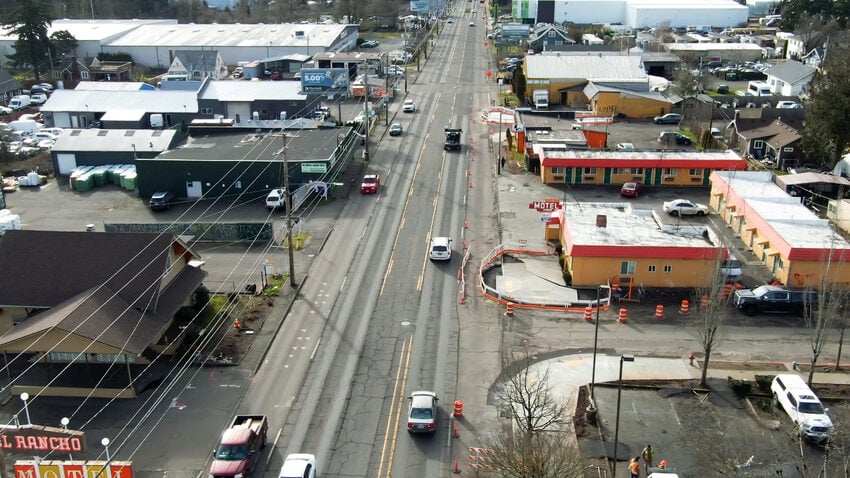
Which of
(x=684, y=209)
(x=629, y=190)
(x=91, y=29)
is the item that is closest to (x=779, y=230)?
(x=684, y=209)

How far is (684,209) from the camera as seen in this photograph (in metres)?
48.9

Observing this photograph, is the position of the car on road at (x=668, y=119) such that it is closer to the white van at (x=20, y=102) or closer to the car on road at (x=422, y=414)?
the car on road at (x=422, y=414)

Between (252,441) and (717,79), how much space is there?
313ft

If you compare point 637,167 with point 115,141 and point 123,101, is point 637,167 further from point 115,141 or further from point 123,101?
point 123,101

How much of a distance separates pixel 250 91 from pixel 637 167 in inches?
1666

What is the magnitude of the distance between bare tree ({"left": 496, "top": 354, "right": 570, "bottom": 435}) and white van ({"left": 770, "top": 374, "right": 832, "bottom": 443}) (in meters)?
8.12

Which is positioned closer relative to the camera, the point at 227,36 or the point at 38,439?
the point at 38,439

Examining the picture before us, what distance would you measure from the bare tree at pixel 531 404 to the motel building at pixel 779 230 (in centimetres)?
1178

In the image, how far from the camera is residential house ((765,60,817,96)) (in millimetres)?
83812

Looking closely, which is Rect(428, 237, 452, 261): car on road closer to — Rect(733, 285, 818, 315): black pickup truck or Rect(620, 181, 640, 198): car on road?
Rect(733, 285, 818, 315): black pickup truck

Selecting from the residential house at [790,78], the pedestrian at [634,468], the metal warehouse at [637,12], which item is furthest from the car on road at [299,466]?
the metal warehouse at [637,12]

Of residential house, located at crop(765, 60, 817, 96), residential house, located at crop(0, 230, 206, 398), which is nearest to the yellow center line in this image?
residential house, located at crop(0, 230, 206, 398)

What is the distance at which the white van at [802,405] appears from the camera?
25844 mm

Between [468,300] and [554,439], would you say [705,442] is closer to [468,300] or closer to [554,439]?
[554,439]
